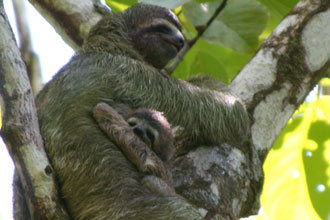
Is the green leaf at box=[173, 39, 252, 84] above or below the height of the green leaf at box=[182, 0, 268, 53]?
below

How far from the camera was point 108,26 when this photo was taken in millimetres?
6844

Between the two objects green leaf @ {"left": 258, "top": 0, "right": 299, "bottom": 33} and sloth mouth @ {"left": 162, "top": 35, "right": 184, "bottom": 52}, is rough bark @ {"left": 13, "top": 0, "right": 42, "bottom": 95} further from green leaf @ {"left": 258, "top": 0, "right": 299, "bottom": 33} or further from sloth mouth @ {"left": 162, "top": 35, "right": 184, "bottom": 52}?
green leaf @ {"left": 258, "top": 0, "right": 299, "bottom": 33}

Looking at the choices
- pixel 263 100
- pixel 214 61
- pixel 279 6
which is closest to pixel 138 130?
pixel 263 100

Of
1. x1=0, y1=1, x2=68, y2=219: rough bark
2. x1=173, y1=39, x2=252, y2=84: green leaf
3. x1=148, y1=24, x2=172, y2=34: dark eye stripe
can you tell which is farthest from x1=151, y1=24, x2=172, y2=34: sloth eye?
x1=0, y1=1, x2=68, y2=219: rough bark

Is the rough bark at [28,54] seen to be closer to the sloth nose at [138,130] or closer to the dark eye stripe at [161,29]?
the dark eye stripe at [161,29]

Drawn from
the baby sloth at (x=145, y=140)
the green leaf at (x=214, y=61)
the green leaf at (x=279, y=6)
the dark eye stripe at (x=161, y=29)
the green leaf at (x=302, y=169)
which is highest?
the green leaf at (x=279, y=6)

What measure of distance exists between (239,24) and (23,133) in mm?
3894

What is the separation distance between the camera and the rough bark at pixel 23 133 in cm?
433

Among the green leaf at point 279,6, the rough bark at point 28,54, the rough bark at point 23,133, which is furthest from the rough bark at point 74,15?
the rough bark at point 23,133

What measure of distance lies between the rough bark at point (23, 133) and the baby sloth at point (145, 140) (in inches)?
30.8

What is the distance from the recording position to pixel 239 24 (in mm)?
7422

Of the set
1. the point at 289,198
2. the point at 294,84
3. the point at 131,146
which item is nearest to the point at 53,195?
the point at 131,146

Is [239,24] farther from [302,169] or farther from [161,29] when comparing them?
[302,169]

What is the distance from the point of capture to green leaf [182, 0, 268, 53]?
23.8ft
